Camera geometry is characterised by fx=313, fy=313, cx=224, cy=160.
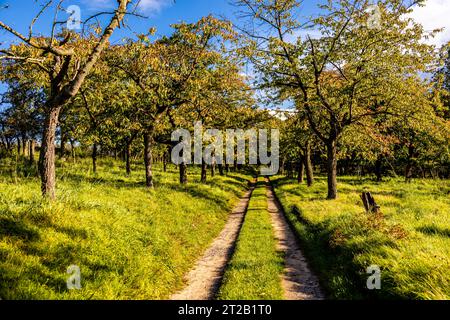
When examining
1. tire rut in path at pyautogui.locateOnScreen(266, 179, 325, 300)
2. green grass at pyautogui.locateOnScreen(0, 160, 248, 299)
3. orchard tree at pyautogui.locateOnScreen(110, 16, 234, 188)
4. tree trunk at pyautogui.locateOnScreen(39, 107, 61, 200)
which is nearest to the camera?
green grass at pyautogui.locateOnScreen(0, 160, 248, 299)

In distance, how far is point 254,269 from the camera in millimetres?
10359

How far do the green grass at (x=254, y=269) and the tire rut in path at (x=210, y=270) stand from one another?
0.44 meters

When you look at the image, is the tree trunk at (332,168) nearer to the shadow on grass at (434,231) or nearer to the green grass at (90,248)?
the shadow on grass at (434,231)

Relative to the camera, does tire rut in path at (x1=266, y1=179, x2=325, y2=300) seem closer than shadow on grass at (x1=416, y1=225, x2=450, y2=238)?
Yes

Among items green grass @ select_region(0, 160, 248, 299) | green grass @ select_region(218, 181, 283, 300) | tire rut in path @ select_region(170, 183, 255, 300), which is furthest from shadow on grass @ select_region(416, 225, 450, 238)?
green grass @ select_region(0, 160, 248, 299)

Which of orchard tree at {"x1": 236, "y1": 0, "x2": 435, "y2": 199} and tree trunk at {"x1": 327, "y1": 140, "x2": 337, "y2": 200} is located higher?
orchard tree at {"x1": 236, "y1": 0, "x2": 435, "y2": 199}

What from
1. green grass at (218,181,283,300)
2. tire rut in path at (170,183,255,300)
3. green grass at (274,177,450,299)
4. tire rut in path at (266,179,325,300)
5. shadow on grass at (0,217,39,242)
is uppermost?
shadow on grass at (0,217,39,242)

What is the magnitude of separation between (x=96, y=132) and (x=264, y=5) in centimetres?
1502

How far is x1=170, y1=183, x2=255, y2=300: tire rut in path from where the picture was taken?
364 inches

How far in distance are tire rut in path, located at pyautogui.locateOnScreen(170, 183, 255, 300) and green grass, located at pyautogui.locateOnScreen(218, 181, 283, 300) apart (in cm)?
44

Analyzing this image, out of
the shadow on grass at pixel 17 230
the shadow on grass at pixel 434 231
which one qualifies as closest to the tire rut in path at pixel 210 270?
the shadow on grass at pixel 17 230

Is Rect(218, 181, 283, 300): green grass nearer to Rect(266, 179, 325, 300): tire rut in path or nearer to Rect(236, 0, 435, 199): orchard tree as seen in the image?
Rect(266, 179, 325, 300): tire rut in path

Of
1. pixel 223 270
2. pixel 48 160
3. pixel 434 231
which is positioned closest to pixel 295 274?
pixel 223 270
